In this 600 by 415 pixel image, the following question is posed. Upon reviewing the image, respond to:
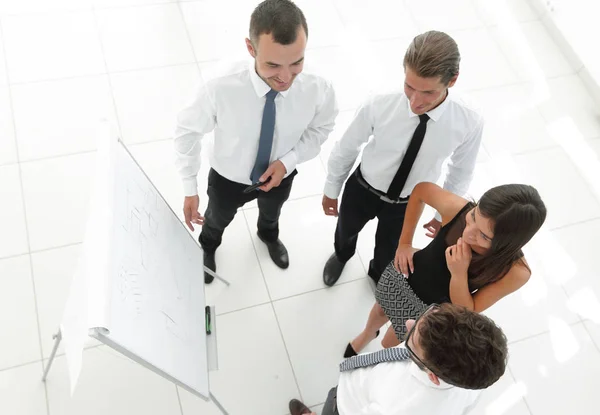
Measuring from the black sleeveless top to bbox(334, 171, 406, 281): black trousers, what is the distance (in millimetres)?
339

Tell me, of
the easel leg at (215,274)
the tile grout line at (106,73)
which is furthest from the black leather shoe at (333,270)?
the tile grout line at (106,73)

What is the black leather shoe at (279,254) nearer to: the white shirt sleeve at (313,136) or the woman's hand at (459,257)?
the white shirt sleeve at (313,136)

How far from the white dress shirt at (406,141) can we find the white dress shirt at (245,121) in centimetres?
14

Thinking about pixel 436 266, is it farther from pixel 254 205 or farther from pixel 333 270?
pixel 254 205

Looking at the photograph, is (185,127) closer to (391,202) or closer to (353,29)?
(391,202)

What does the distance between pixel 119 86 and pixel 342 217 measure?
1794 mm

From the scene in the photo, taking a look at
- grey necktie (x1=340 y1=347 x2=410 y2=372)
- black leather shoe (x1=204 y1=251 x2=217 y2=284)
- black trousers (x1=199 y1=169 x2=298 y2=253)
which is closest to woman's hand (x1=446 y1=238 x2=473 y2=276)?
grey necktie (x1=340 y1=347 x2=410 y2=372)

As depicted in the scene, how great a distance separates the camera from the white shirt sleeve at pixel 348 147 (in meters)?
2.05

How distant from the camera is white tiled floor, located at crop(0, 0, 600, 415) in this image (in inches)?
103

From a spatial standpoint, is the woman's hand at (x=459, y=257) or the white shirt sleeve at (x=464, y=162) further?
the white shirt sleeve at (x=464, y=162)

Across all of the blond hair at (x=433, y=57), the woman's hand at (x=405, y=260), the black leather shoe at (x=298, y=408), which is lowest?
the black leather shoe at (x=298, y=408)

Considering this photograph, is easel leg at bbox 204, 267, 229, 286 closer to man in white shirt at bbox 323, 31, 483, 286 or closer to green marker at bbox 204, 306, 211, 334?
green marker at bbox 204, 306, 211, 334

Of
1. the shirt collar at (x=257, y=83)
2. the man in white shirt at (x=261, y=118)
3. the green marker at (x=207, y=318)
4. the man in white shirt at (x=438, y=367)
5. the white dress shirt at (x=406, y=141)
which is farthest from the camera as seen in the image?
the green marker at (x=207, y=318)

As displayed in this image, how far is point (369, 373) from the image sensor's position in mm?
1709
